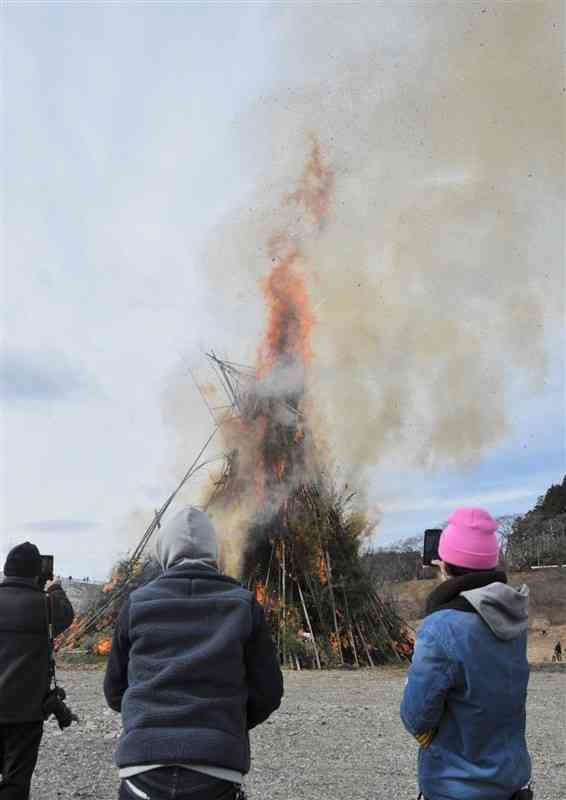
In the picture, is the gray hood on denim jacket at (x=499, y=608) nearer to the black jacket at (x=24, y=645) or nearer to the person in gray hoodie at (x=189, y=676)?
the person in gray hoodie at (x=189, y=676)

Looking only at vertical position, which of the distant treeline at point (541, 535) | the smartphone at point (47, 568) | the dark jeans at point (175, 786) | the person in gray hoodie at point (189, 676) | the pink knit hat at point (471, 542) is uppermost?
the distant treeline at point (541, 535)

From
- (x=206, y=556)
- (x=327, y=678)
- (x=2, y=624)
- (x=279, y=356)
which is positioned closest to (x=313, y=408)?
(x=279, y=356)

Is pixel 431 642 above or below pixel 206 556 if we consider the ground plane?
below

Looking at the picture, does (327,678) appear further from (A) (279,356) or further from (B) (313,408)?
(A) (279,356)

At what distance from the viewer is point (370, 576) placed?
17172 mm

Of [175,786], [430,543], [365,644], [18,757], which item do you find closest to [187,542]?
[175,786]

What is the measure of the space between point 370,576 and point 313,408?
12.8 ft

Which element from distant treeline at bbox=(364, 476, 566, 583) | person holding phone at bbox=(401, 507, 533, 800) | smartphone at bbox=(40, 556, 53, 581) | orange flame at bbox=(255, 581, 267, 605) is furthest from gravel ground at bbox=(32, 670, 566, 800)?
distant treeline at bbox=(364, 476, 566, 583)

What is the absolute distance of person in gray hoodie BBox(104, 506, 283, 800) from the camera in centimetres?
249

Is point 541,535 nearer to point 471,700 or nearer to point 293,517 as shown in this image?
point 293,517

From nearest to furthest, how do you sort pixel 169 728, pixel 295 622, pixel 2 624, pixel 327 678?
pixel 169 728 < pixel 2 624 < pixel 327 678 < pixel 295 622

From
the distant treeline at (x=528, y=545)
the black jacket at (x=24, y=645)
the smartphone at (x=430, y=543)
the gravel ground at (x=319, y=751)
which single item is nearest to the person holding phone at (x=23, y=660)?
the black jacket at (x=24, y=645)

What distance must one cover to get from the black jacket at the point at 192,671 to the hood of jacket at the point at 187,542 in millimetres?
50

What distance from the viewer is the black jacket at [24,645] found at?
418cm
